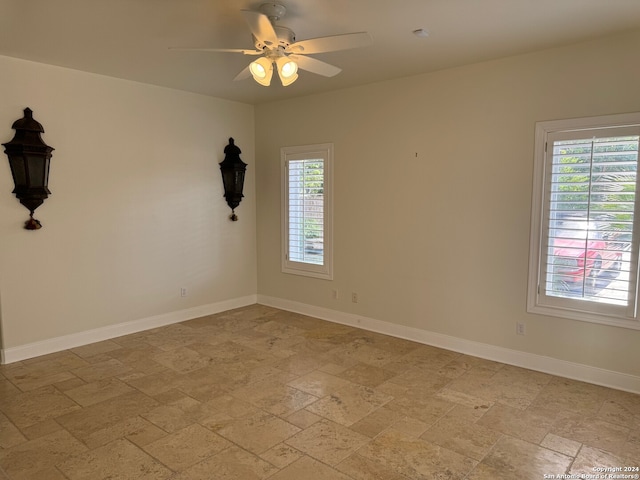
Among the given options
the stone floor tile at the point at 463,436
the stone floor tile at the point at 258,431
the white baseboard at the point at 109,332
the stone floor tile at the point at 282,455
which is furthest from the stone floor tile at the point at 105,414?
the stone floor tile at the point at 463,436

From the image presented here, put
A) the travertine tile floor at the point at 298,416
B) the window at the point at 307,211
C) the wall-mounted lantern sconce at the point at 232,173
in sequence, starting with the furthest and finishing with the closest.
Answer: the wall-mounted lantern sconce at the point at 232,173, the window at the point at 307,211, the travertine tile floor at the point at 298,416

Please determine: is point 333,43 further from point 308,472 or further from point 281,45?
point 308,472

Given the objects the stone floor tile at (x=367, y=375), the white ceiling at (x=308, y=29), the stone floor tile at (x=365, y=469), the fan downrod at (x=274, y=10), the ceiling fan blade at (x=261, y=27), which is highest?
the white ceiling at (x=308, y=29)

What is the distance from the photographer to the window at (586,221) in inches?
135

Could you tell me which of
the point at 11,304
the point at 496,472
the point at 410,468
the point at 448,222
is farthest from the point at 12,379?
the point at 448,222

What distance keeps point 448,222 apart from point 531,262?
34.7 inches

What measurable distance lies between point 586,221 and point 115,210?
4.65m

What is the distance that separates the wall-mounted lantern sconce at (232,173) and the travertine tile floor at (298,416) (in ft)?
6.95

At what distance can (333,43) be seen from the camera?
2.79 m

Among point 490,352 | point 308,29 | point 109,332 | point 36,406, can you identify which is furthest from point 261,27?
point 109,332

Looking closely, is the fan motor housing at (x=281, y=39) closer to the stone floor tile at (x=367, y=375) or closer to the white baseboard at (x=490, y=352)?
the stone floor tile at (x=367, y=375)

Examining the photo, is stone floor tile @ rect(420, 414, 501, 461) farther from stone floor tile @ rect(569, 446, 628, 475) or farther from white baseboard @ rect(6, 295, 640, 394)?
white baseboard @ rect(6, 295, 640, 394)

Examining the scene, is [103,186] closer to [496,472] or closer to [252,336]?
[252,336]

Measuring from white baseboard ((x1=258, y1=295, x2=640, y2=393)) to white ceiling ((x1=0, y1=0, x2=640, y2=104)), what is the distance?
2.73 meters
